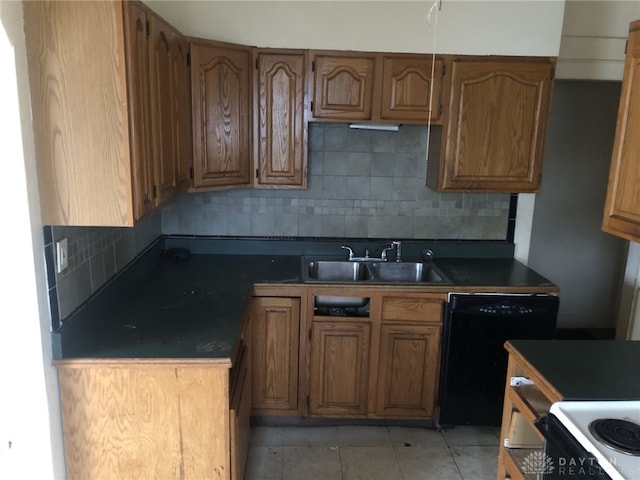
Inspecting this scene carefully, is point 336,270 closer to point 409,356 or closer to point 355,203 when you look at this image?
point 355,203

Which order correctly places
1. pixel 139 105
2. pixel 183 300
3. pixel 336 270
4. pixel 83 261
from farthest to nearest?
1. pixel 336 270
2. pixel 183 300
3. pixel 83 261
4. pixel 139 105

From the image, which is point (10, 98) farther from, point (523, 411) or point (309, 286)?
point (523, 411)

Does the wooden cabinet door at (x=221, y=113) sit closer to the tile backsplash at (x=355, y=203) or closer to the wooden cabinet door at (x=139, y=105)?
the tile backsplash at (x=355, y=203)

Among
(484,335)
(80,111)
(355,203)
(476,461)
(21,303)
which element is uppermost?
(80,111)

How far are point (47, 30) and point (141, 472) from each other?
4.96ft

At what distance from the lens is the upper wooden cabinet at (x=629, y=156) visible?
71.0 inches

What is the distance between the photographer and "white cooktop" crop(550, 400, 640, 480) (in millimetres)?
1272

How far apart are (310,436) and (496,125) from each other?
200 centimetres

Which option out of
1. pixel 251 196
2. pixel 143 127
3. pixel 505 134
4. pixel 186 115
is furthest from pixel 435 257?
pixel 143 127

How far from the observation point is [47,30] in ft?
5.07

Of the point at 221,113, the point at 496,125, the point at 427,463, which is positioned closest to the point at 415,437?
the point at 427,463

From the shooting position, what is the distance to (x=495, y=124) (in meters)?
2.78

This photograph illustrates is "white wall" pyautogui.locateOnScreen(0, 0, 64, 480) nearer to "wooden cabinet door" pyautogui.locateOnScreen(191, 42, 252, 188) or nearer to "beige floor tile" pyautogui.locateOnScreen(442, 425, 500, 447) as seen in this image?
"wooden cabinet door" pyautogui.locateOnScreen(191, 42, 252, 188)

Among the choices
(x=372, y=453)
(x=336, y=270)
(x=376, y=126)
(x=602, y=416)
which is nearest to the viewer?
(x=602, y=416)
